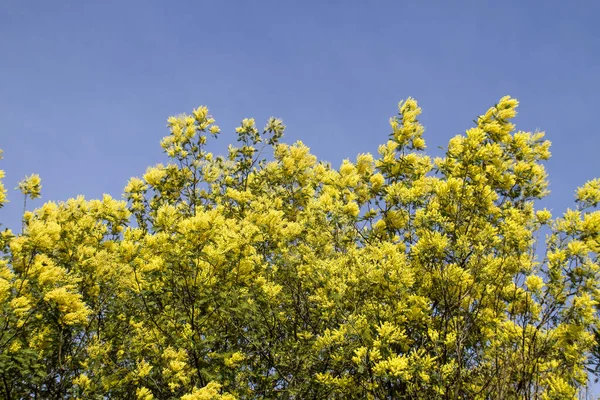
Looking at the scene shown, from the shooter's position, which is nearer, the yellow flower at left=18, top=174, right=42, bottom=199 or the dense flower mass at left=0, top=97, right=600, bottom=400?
the dense flower mass at left=0, top=97, right=600, bottom=400

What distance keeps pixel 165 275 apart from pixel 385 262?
250 cm

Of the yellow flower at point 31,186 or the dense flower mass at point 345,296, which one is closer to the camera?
the dense flower mass at point 345,296

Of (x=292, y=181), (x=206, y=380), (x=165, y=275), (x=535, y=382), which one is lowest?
(x=206, y=380)

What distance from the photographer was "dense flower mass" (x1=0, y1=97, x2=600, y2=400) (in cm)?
517

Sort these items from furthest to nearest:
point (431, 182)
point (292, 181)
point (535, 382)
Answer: point (292, 181)
point (431, 182)
point (535, 382)

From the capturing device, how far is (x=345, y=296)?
5.80m

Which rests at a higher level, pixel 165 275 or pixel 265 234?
pixel 265 234

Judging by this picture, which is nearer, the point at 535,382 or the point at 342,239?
the point at 535,382

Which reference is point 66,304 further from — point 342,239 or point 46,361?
point 342,239

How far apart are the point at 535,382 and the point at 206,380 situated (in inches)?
→ 138

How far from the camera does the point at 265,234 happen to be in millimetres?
6625

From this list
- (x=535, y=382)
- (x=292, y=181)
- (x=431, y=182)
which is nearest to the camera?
(x=535, y=382)

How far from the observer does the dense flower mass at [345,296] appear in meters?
5.17

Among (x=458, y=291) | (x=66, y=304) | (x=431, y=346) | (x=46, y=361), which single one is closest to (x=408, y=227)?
(x=458, y=291)
